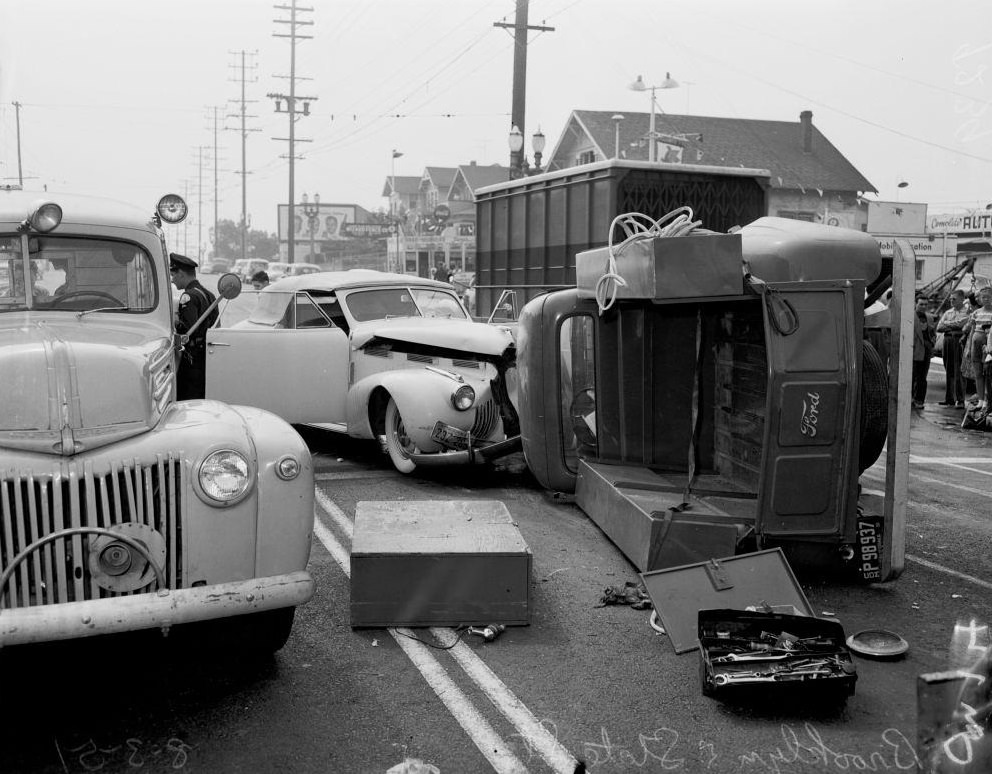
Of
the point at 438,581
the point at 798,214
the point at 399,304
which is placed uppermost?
the point at 798,214

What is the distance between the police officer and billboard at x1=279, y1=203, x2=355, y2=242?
74.7m

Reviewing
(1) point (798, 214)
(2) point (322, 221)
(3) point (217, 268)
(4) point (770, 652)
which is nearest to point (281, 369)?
(4) point (770, 652)

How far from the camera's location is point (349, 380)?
9.39m

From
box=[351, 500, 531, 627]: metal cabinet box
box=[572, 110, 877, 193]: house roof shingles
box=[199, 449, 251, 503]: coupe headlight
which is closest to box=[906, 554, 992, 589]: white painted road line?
box=[351, 500, 531, 627]: metal cabinet box

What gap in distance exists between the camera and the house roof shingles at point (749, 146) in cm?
4178

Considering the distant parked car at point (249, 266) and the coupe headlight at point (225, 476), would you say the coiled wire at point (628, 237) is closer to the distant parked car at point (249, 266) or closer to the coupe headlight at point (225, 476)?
the coupe headlight at point (225, 476)

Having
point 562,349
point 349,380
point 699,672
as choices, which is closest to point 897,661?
point 699,672

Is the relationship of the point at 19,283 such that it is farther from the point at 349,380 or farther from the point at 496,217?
the point at 496,217

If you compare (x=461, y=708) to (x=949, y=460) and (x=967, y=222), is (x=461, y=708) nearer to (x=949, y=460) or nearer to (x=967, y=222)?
(x=949, y=460)

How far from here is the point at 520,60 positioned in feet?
65.1

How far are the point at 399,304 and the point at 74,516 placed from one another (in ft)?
20.9

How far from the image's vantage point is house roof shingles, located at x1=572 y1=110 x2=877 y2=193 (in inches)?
1645

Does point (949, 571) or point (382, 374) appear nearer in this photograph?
point (949, 571)

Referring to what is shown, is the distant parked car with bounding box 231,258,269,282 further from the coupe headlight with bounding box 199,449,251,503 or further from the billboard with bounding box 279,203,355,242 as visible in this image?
the coupe headlight with bounding box 199,449,251,503
